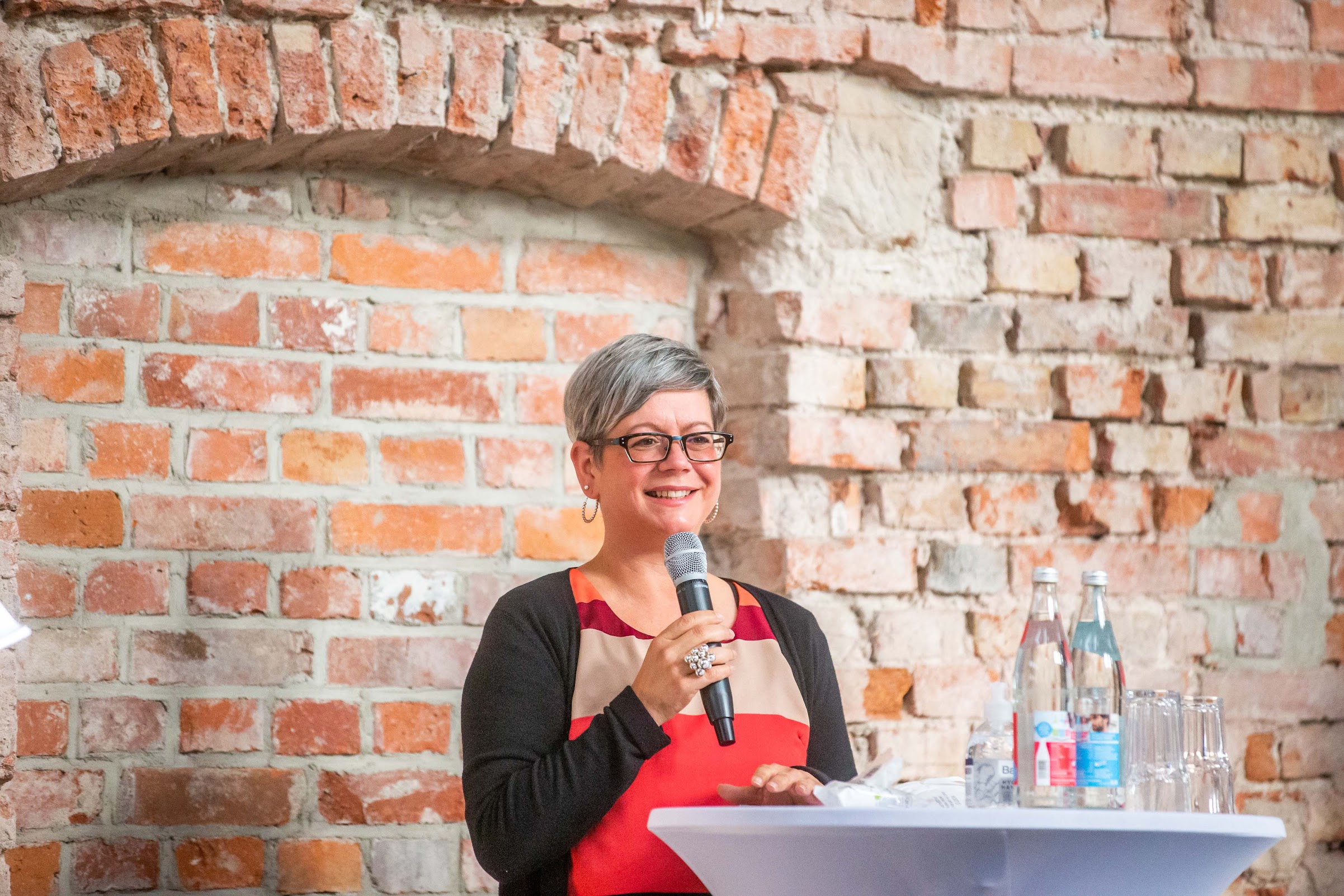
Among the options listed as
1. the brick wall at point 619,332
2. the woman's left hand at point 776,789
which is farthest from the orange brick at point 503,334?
the woman's left hand at point 776,789

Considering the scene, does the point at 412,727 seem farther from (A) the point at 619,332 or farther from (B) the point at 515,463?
(A) the point at 619,332

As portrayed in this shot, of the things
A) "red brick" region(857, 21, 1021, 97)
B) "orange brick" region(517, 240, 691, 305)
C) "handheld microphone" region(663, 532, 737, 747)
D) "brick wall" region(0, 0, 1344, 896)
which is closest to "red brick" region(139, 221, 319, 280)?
"brick wall" region(0, 0, 1344, 896)

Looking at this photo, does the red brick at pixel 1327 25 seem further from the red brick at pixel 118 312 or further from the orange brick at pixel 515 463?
the red brick at pixel 118 312

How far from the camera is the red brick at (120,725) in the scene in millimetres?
2084

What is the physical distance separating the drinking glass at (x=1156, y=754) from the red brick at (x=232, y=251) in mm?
1442

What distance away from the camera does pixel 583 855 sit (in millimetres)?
1722

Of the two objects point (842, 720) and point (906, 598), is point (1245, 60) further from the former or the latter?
point (842, 720)

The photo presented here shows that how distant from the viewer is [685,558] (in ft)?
5.58

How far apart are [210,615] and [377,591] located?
26 cm

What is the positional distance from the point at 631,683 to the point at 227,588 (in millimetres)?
771

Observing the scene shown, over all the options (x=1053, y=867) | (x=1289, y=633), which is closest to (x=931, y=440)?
(x=1289, y=633)

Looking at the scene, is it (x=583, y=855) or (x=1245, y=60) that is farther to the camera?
(x=1245, y=60)

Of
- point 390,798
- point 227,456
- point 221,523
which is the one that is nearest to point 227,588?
point 221,523

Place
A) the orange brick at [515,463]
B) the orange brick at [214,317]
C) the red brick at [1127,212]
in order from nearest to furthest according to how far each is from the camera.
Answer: the orange brick at [214,317] → the orange brick at [515,463] → the red brick at [1127,212]
